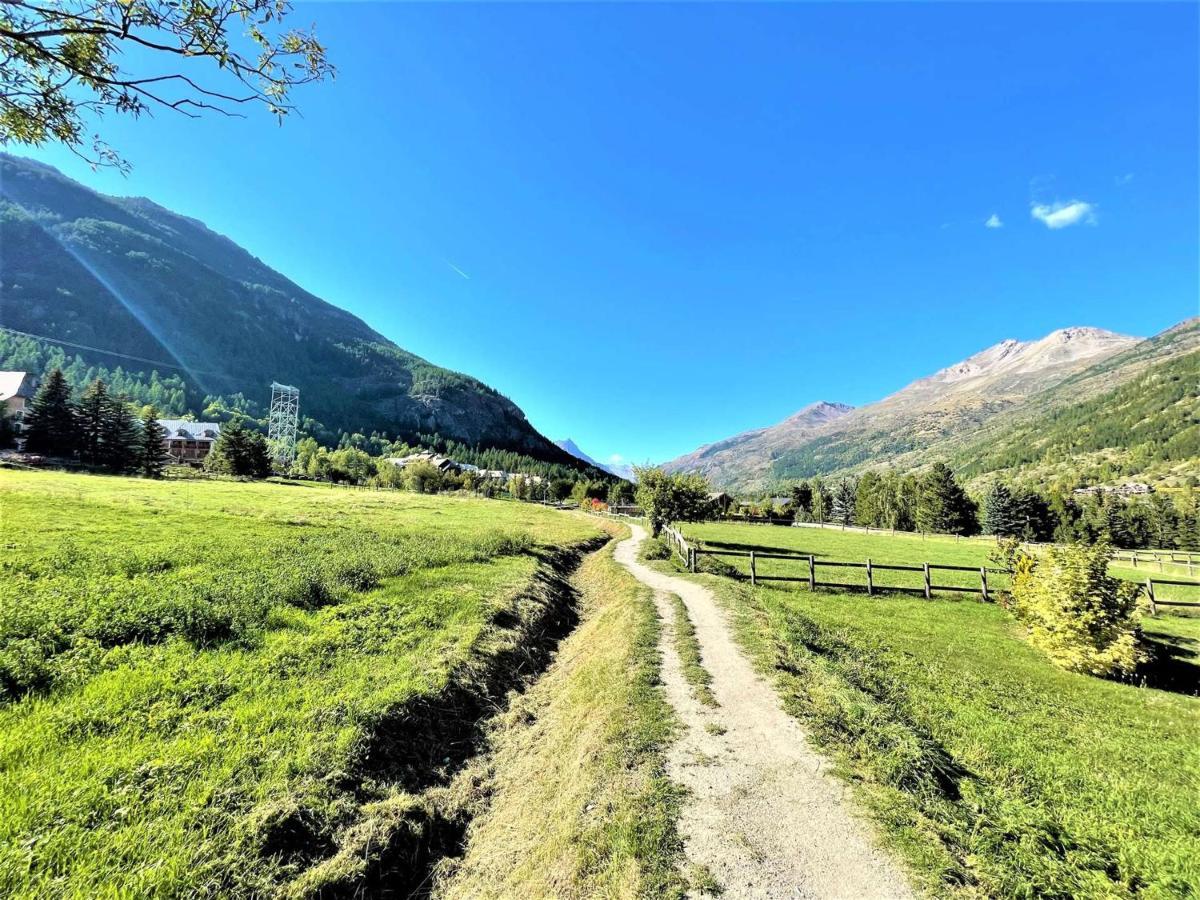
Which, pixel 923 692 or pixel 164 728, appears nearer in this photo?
pixel 164 728

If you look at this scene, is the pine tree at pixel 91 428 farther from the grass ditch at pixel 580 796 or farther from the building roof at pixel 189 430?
the grass ditch at pixel 580 796

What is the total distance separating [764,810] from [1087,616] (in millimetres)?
15060

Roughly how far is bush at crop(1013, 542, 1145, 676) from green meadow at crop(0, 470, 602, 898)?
17.0 m

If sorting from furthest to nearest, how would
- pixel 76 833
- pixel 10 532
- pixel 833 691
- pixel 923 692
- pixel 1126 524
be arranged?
1. pixel 1126 524
2. pixel 10 532
3. pixel 923 692
4. pixel 833 691
5. pixel 76 833

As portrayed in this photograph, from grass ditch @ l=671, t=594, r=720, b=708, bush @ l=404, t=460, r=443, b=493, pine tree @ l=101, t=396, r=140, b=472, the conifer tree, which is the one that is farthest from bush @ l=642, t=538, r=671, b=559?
the conifer tree

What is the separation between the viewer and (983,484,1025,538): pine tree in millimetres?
95812

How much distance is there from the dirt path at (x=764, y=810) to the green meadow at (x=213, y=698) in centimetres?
411

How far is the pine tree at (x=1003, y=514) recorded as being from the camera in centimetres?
9581

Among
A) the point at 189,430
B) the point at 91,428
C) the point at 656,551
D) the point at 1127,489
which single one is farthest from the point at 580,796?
the point at 1127,489

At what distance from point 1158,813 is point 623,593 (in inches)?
615

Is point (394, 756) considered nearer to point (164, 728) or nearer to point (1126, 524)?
point (164, 728)

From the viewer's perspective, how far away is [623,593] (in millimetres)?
20609

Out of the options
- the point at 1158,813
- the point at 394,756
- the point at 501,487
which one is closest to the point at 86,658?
the point at 394,756

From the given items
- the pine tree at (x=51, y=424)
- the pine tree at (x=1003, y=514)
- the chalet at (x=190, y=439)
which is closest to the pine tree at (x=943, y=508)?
the pine tree at (x=1003, y=514)
